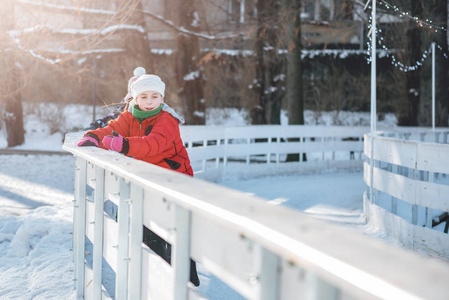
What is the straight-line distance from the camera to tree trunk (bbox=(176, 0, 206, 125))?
20.0 m

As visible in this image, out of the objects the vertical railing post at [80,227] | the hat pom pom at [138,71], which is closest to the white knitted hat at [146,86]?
the vertical railing post at [80,227]

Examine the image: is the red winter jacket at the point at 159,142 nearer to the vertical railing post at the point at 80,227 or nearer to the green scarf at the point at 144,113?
the green scarf at the point at 144,113

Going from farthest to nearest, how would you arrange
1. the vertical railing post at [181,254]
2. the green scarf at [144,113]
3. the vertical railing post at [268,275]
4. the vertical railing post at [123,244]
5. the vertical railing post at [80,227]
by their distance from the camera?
the green scarf at [144,113], the vertical railing post at [80,227], the vertical railing post at [123,244], the vertical railing post at [181,254], the vertical railing post at [268,275]

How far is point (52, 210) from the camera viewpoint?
8.61 metres

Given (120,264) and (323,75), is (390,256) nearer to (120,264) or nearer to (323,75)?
(120,264)

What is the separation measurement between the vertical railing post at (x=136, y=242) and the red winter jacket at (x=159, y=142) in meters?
1.48

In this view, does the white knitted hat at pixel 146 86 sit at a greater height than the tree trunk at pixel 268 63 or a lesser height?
lesser

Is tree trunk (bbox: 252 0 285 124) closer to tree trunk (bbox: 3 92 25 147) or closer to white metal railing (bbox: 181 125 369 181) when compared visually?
white metal railing (bbox: 181 125 369 181)

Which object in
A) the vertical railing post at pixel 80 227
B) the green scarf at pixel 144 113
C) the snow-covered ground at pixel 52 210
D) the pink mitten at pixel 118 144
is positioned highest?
the green scarf at pixel 144 113

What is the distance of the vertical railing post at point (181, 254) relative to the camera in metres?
2.11

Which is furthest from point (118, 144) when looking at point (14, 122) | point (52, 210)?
point (14, 122)

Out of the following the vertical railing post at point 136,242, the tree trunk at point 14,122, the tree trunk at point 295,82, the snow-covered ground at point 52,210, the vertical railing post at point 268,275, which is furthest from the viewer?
the tree trunk at point 14,122

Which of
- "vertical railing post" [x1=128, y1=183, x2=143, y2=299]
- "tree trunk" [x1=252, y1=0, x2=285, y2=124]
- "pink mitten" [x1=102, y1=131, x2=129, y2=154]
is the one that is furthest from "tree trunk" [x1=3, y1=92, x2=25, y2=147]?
"vertical railing post" [x1=128, y1=183, x2=143, y2=299]

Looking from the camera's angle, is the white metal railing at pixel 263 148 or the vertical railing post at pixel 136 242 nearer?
the vertical railing post at pixel 136 242
